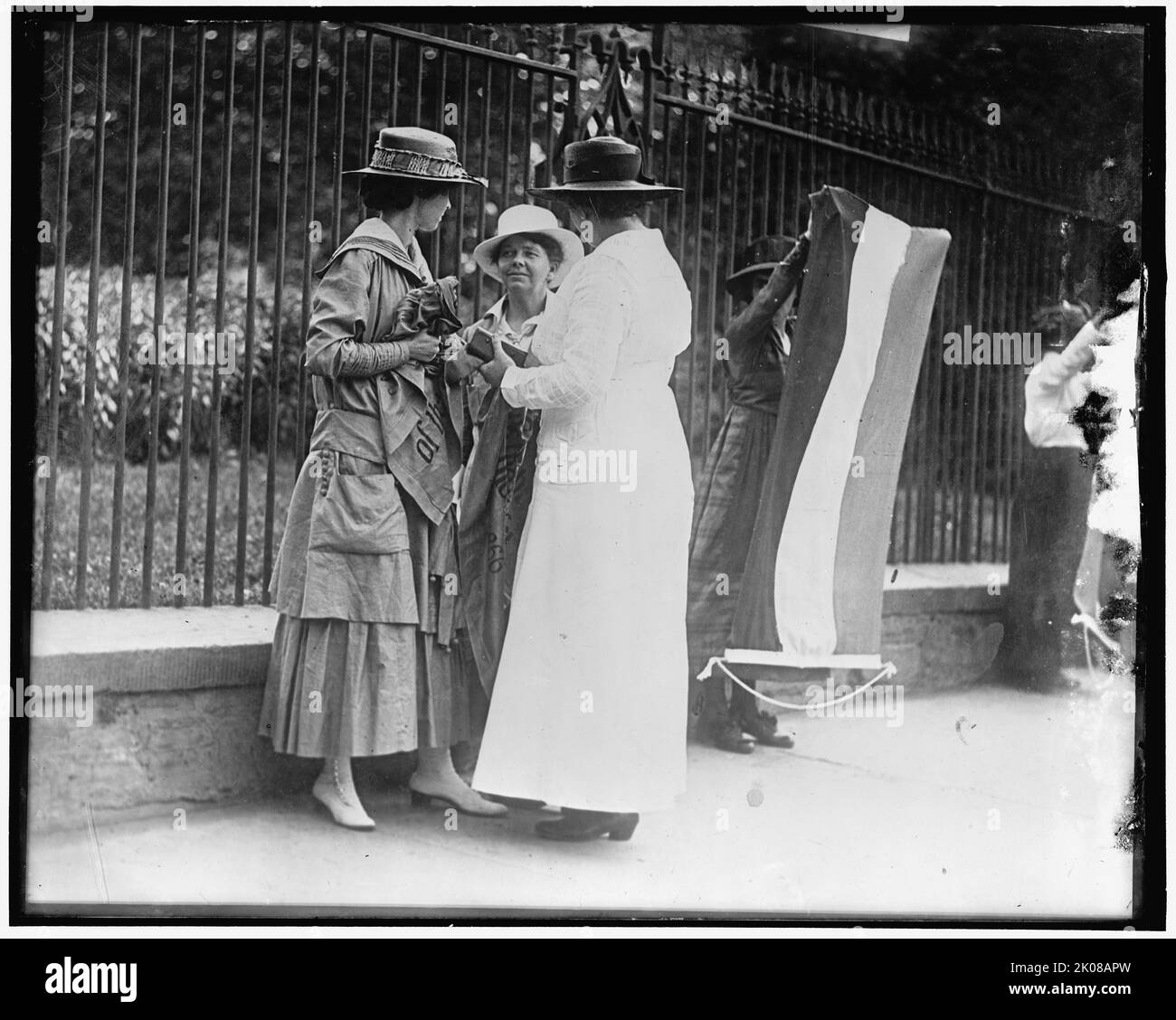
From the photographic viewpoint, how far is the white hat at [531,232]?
420cm

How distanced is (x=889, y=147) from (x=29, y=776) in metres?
3.66

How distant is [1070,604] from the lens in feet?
14.8

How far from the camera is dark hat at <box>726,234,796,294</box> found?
454 cm

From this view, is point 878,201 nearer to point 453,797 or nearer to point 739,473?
point 739,473

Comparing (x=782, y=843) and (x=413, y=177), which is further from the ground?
(x=413, y=177)

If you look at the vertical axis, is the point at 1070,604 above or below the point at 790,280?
below

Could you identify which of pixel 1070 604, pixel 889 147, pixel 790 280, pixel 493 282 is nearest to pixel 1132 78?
pixel 889 147

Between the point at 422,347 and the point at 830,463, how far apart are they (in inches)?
57.8

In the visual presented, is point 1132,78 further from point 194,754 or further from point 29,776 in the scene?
point 29,776

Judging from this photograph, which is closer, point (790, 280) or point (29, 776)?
point (29, 776)

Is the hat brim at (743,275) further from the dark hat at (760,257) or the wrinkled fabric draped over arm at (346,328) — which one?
the wrinkled fabric draped over arm at (346,328)

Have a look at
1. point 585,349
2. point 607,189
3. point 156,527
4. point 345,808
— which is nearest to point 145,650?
point 156,527

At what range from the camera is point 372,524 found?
158 inches
